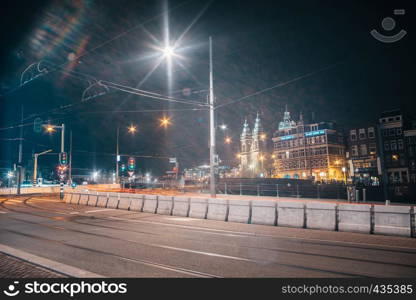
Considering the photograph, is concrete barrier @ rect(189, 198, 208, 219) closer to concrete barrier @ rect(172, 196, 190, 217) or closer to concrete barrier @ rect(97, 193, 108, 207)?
concrete barrier @ rect(172, 196, 190, 217)

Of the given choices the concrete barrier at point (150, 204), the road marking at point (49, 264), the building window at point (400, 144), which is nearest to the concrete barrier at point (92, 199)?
the concrete barrier at point (150, 204)

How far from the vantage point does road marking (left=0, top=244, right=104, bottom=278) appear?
18.7 feet

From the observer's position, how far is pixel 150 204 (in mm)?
18453

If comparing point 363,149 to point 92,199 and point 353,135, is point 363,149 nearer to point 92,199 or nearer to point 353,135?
point 353,135

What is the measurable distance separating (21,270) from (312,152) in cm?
9760

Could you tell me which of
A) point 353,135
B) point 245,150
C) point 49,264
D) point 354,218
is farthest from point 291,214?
point 245,150

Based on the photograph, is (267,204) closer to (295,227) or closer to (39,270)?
(295,227)

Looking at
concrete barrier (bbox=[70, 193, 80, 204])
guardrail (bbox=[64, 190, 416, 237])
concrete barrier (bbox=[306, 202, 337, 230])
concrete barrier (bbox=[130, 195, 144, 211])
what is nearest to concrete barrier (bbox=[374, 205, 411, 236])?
guardrail (bbox=[64, 190, 416, 237])

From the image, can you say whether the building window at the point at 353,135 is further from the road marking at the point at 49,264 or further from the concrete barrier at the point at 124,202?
the road marking at the point at 49,264

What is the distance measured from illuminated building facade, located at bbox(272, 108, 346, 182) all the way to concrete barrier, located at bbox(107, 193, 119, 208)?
76.7m

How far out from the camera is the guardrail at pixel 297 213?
34.6 feet

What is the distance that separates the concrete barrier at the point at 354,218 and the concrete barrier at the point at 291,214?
154 cm

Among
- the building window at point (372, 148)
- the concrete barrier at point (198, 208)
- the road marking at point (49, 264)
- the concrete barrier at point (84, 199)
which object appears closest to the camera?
the road marking at point (49, 264)

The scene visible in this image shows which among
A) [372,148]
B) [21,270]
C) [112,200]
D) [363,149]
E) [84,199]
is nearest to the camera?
[21,270]
